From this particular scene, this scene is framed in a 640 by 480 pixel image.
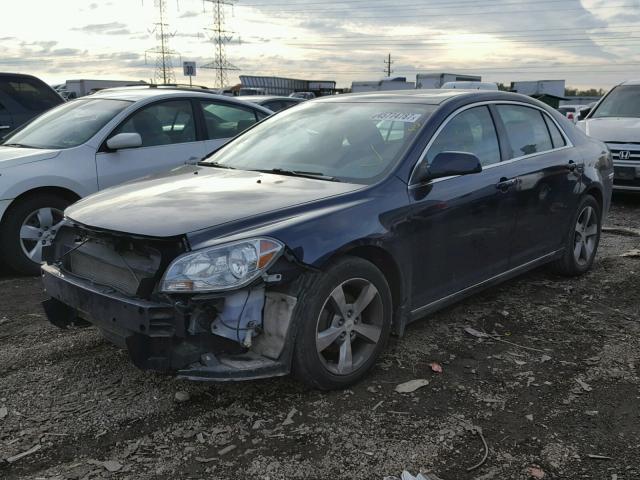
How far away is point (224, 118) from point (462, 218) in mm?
3853

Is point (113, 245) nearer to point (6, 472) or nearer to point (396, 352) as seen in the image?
point (6, 472)

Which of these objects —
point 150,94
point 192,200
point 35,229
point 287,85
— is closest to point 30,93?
point 150,94

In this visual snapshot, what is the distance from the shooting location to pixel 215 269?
117 inches

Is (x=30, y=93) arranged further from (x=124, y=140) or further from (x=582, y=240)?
(x=582, y=240)

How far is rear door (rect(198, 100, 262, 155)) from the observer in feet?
22.6

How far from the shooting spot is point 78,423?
315cm

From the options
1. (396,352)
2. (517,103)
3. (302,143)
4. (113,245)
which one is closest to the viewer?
(113,245)

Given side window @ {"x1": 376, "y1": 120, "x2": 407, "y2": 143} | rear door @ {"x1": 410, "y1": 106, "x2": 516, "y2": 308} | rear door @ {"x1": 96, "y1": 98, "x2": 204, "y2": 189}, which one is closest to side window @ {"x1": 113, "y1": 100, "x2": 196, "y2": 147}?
rear door @ {"x1": 96, "y1": 98, "x2": 204, "y2": 189}

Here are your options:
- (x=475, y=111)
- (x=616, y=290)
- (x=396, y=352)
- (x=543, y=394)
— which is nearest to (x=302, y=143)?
(x=475, y=111)

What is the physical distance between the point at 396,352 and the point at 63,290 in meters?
2.08

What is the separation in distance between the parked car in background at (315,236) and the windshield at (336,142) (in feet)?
0.05

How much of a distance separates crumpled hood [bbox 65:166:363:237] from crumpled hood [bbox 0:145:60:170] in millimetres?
2117

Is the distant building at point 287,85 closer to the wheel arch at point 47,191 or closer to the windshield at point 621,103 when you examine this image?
the windshield at point 621,103

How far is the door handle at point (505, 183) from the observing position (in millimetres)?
4398
